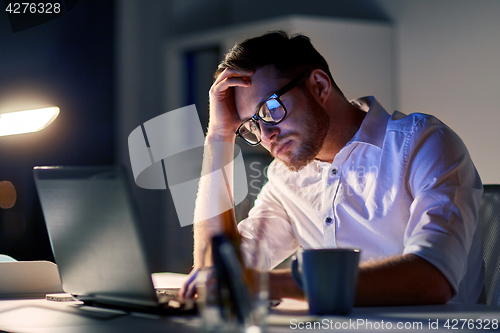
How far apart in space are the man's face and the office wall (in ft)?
4.54

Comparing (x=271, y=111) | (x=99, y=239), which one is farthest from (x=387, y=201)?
(x=99, y=239)

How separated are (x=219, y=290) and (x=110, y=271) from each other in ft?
0.77

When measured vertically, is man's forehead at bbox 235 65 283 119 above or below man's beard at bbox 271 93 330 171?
above

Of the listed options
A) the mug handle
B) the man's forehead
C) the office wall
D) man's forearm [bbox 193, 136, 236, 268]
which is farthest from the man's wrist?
the office wall

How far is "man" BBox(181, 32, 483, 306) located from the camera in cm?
107

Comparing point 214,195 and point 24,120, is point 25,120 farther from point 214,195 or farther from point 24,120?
point 214,195

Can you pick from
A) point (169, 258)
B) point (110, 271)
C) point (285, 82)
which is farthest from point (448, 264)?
point (169, 258)

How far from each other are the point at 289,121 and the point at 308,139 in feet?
0.27

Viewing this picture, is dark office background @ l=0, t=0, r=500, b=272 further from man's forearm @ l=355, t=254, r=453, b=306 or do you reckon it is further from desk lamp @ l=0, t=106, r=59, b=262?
man's forearm @ l=355, t=254, r=453, b=306

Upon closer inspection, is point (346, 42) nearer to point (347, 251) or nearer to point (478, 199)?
point (478, 199)

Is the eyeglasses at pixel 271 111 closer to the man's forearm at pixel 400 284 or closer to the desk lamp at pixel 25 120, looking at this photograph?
the desk lamp at pixel 25 120

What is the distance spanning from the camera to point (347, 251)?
73 cm

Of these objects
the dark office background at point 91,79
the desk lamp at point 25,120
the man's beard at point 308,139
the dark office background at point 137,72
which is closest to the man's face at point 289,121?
the man's beard at point 308,139

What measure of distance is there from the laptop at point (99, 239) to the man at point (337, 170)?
1.43 feet
